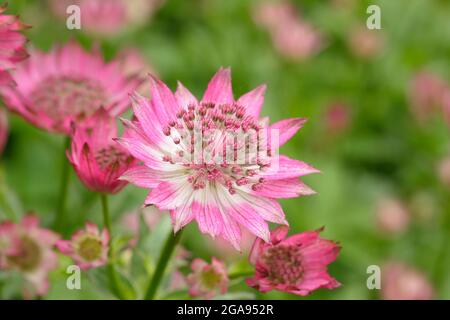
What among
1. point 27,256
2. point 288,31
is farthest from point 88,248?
point 288,31

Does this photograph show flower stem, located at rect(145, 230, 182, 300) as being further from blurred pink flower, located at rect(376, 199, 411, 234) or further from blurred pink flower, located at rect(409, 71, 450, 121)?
blurred pink flower, located at rect(409, 71, 450, 121)

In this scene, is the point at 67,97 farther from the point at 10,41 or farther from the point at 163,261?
the point at 163,261

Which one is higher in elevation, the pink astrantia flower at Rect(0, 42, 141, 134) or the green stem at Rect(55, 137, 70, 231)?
the pink astrantia flower at Rect(0, 42, 141, 134)

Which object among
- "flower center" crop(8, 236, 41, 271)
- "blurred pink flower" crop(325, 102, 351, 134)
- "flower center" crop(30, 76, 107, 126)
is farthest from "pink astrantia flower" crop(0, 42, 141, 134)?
"blurred pink flower" crop(325, 102, 351, 134)

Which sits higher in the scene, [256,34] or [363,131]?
[256,34]

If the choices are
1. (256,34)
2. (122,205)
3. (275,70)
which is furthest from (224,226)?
(256,34)

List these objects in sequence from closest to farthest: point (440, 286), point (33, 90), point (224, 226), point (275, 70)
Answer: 1. point (224, 226)
2. point (33, 90)
3. point (440, 286)
4. point (275, 70)
